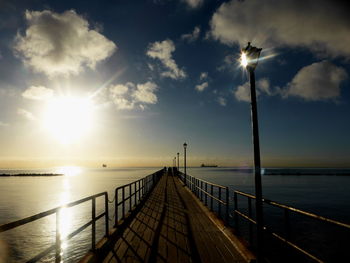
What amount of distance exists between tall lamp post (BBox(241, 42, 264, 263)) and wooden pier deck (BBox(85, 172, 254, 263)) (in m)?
0.77

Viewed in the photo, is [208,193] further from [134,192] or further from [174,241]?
[174,241]

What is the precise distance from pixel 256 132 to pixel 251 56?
65.1 inches

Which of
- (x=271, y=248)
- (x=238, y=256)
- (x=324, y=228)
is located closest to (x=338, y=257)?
(x=271, y=248)

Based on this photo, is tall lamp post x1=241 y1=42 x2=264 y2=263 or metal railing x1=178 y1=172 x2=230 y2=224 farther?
metal railing x1=178 y1=172 x2=230 y2=224

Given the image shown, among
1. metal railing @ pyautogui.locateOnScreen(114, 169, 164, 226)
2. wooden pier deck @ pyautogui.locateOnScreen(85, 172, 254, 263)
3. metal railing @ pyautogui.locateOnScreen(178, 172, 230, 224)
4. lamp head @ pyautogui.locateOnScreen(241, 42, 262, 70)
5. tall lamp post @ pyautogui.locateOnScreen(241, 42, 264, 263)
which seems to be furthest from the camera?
metal railing @ pyautogui.locateOnScreen(114, 169, 164, 226)

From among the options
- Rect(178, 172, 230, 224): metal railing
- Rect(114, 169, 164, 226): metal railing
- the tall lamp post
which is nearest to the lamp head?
the tall lamp post

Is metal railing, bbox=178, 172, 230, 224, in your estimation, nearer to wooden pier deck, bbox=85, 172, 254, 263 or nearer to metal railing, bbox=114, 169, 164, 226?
wooden pier deck, bbox=85, 172, 254, 263

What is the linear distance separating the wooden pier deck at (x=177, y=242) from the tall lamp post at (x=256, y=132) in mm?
770

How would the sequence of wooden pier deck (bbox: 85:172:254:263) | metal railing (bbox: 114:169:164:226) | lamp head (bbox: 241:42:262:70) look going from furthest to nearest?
1. metal railing (bbox: 114:169:164:226)
2. wooden pier deck (bbox: 85:172:254:263)
3. lamp head (bbox: 241:42:262:70)

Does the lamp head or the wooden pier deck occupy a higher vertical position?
the lamp head

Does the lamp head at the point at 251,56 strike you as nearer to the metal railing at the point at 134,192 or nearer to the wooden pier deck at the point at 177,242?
the wooden pier deck at the point at 177,242

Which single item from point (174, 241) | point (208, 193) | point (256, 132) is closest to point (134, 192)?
point (208, 193)

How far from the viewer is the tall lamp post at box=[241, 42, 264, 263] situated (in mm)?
4598

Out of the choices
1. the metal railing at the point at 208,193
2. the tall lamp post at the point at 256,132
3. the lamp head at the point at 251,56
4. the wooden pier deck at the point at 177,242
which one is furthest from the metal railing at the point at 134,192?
the lamp head at the point at 251,56
